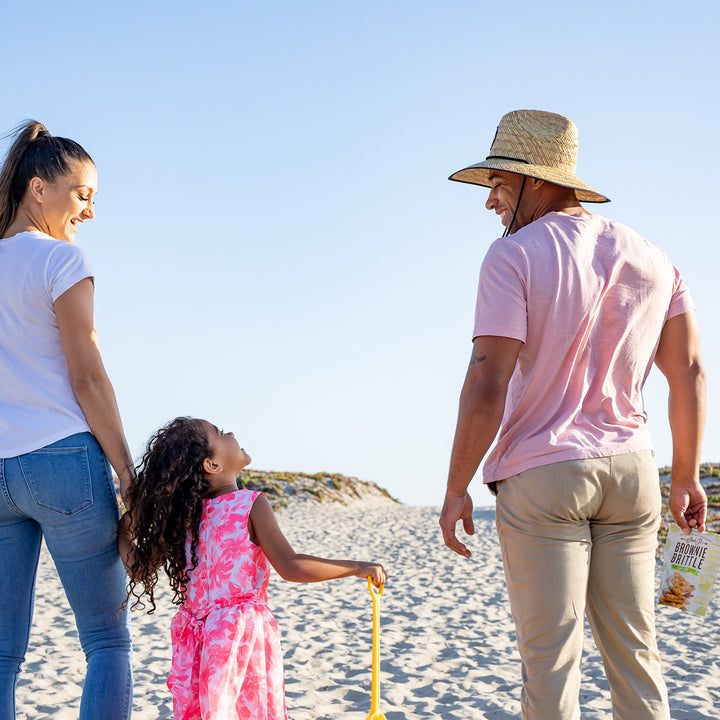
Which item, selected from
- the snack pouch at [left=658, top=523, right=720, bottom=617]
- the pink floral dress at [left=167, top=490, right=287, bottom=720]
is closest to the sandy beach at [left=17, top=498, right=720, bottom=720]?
the snack pouch at [left=658, top=523, right=720, bottom=617]

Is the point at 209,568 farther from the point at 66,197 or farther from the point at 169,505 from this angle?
the point at 66,197

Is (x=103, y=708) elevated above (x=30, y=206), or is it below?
below

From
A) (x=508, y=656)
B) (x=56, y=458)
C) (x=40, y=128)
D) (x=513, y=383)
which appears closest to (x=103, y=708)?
(x=56, y=458)

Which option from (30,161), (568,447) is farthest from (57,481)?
(568,447)

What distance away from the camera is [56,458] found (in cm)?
228

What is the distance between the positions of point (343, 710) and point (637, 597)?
258 centimetres

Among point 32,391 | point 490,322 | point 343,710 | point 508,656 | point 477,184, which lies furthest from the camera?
point 508,656

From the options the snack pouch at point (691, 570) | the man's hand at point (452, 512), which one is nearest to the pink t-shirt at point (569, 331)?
the man's hand at point (452, 512)

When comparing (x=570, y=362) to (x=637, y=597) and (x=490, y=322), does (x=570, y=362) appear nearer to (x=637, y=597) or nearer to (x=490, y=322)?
(x=490, y=322)

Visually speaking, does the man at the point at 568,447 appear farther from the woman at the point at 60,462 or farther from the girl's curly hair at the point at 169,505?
the woman at the point at 60,462

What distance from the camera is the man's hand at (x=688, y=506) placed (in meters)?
2.71

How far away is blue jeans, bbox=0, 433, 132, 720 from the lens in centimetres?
227

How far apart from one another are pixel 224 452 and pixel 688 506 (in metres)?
1.57

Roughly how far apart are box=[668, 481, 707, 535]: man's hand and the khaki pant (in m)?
0.45
